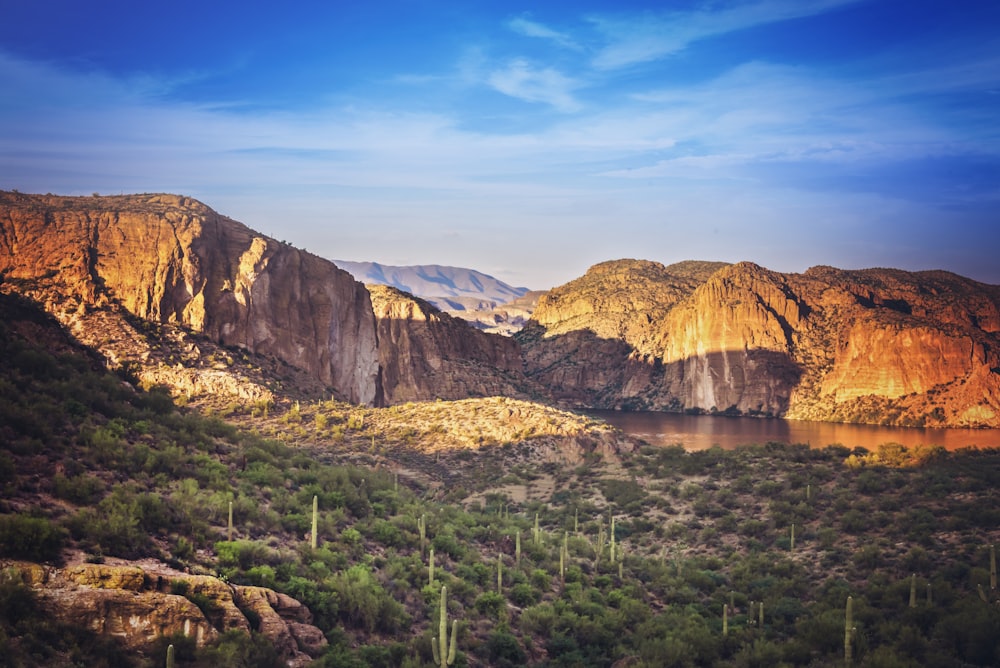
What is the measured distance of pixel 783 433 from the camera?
5364 inches

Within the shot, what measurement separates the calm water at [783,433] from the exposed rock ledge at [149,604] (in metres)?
85.6

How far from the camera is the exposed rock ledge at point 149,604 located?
16625mm

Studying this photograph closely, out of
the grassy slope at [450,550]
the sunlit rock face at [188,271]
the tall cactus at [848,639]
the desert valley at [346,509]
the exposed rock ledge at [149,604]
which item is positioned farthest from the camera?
the sunlit rock face at [188,271]

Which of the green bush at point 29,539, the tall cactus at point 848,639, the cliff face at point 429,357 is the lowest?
the tall cactus at point 848,639

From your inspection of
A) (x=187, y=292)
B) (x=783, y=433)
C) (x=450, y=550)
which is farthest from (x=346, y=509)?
(x=783, y=433)

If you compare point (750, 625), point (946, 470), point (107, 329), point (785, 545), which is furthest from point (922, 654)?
point (107, 329)

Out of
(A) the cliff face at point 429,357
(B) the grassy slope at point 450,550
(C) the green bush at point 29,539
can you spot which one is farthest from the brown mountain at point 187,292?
(C) the green bush at point 29,539

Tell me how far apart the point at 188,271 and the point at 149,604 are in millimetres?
52224

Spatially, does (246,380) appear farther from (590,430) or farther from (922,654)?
(922,654)

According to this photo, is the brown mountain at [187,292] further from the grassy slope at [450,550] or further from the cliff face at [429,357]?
the cliff face at [429,357]

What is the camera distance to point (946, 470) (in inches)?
2213

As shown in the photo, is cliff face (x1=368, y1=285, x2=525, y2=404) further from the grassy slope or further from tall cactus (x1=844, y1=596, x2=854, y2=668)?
tall cactus (x1=844, y1=596, x2=854, y2=668)

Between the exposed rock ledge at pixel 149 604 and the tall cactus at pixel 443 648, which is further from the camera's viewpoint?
the tall cactus at pixel 443 648

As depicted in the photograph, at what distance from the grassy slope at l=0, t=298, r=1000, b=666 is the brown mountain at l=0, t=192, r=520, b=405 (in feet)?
41.7
